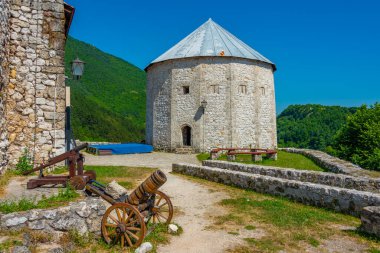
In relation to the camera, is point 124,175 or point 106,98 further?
point 106,98

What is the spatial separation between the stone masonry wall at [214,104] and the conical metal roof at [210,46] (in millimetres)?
505

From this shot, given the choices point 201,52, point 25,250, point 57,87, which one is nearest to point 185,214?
point 25,250

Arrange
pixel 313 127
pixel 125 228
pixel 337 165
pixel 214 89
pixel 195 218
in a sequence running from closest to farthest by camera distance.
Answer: pixel 125 228
pixel 195 218
pixel 337 165
pixel 214 89
pixel 313 127

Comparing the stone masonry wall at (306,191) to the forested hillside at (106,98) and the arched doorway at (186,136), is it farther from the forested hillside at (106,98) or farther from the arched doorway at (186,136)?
the forested hillside at (106,98)

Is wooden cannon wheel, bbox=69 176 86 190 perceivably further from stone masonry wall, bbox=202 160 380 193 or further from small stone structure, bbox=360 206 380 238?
stone masonry wall, bbox=202 160 380 193

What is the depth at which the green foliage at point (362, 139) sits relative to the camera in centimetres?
2307

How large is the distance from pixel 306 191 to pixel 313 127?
6404 cm

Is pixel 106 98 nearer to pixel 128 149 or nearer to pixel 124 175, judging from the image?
pixel 128 149

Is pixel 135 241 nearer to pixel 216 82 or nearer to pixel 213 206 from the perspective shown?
pixel 213 206

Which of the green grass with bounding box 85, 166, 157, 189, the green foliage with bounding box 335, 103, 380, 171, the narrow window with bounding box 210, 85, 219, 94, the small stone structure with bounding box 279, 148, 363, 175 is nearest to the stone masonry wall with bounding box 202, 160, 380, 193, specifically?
the small stone structure with bounding box 279, 148, 363, 175

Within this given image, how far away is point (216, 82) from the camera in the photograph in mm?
22422

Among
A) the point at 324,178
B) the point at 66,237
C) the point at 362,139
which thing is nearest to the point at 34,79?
the point at 66,237

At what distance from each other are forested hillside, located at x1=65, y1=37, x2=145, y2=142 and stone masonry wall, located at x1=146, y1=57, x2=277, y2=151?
21941 millimetres

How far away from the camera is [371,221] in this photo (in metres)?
5.52
